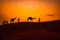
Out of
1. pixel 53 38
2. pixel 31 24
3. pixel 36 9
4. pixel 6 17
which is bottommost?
pixel 53 38

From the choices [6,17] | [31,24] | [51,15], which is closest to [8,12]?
[6,17]

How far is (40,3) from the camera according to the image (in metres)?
2.09

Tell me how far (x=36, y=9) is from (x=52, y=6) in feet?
1.08

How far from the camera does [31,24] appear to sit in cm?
164

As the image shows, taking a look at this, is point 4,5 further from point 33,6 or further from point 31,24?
point 31,24

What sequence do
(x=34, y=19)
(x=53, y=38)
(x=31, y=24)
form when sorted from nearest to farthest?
(x=53, y=38), (x=31, y=24), (x=34, y=19)

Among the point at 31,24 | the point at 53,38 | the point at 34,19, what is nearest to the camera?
the point at 53,38

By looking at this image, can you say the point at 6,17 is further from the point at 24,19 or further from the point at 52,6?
the point at 52,6

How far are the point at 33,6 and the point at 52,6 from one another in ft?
1.26

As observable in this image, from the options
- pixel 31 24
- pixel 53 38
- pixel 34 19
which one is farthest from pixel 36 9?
pixel 53 38

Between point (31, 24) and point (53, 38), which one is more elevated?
point (31, 24)

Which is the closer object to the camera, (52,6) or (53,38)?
(53,38)

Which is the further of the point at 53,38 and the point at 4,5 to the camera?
the point at 4,5

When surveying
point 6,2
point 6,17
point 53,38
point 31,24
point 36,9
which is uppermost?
point 6,2
